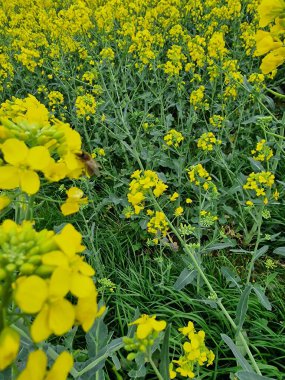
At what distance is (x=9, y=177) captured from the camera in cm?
94

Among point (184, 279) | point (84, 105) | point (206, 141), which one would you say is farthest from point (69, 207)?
point (84, 105)

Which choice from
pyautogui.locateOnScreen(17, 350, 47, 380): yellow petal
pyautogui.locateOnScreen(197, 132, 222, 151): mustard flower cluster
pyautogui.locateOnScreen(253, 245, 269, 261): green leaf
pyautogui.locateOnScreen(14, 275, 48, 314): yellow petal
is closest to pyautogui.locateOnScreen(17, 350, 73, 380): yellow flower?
pyautogui.locateOnScreen(17, 350, 47, 380): yellow petal

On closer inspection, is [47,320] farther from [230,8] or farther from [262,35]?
[230,8]

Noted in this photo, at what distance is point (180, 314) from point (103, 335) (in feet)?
2.97

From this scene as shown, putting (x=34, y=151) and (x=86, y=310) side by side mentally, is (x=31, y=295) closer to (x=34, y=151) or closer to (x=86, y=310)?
(x=86, y=310)

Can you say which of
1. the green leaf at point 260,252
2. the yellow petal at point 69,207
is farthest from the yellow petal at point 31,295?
the green leaf at point 260,252

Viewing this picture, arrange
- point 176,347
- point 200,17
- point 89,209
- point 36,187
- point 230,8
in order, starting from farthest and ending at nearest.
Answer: point 200,17
point 230,8
point 89,209
point 176,347
point 36,187

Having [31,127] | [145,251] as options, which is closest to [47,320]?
[31,127]

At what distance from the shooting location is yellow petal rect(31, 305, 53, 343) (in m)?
0.71

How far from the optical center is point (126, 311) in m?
2.43

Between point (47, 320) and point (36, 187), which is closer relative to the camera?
point (47, 320)

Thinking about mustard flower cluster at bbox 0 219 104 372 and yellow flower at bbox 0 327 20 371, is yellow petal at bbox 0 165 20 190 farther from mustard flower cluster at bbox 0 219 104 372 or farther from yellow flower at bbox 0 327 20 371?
yellow flower at bbox 0 327 20 371

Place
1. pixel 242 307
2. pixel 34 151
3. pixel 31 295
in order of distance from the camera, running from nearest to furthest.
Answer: pixel 31 295, pixel 34 151, pixel 242 307

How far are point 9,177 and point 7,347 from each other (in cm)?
35
